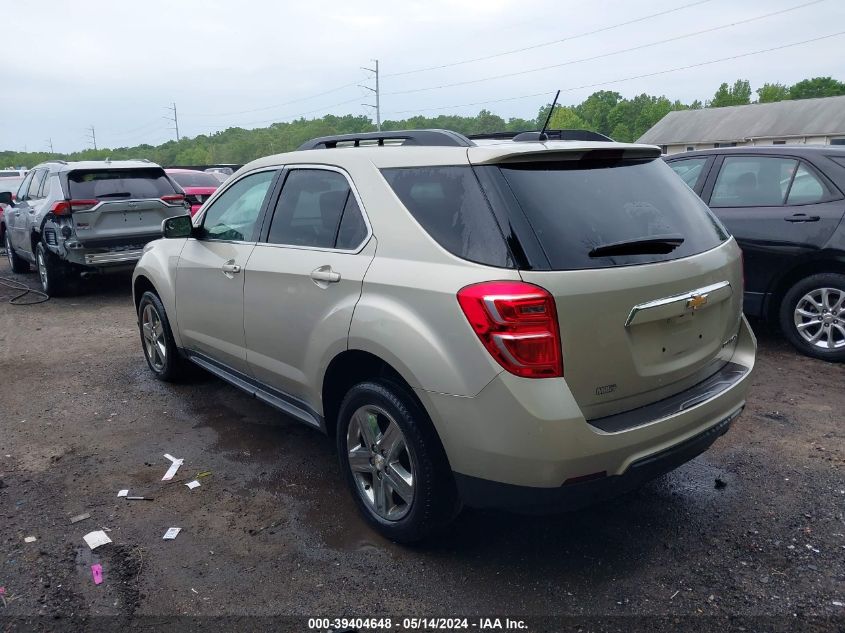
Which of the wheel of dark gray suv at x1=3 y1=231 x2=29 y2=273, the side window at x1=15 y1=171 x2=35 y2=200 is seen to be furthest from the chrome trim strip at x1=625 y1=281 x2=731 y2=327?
the wheel of dark gray suv at x1=3 y1=231 x2=29 y2=273

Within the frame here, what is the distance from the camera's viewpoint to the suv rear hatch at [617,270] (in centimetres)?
255

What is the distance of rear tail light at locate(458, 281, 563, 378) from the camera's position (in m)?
2.48

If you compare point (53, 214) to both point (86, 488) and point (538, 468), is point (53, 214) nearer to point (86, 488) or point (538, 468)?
point (86, 488)

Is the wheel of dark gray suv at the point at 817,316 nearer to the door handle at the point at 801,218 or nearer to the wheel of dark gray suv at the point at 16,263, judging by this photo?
the door handle at the point at 801,218

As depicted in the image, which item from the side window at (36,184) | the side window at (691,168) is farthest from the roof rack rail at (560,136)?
the side window at (36,184)

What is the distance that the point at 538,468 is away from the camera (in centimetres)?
250

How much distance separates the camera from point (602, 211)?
281 centimetres

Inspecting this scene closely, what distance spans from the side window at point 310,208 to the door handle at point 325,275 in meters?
0.15

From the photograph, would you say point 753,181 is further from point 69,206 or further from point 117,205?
point 69,206

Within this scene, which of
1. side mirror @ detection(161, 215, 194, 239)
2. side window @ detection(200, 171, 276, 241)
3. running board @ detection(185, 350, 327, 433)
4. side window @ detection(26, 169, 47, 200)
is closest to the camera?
running board @ detection(185, 350, 327, 433)

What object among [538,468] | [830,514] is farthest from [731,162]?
[538,468]

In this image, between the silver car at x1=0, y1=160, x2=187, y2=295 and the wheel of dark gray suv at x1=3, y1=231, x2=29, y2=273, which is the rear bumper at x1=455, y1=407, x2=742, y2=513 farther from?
the wheel of dark gray suv at x1=3, y1=231, x2=29, y2=273

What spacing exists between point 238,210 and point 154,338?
5.96 feet

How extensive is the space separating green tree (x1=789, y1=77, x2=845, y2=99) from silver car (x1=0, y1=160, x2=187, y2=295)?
98.3m
